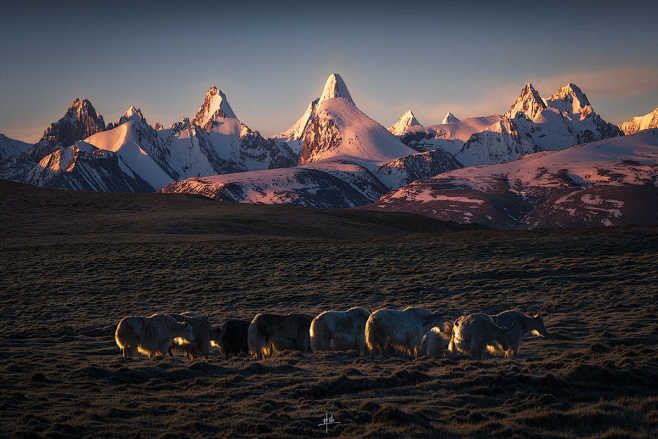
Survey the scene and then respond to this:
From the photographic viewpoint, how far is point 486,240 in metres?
42.2

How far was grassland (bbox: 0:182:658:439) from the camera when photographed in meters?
10.4

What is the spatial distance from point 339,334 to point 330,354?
0.64 metres

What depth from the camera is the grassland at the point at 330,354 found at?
10.4 meters

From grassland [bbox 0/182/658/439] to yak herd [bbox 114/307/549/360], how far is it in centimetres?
65

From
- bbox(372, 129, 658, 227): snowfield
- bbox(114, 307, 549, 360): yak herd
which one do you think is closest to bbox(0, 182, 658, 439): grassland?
bbox(114, 307, 549, 360): yak herd

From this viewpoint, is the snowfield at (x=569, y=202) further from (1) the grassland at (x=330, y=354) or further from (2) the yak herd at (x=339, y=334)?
(2) the yak herd at (x=339, y=334)

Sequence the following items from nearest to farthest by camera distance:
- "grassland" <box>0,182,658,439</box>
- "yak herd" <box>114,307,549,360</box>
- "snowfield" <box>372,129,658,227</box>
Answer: "grassland" <box>0,182,658,439</box> < "yak herd" <box>114,307,549,360</box> < "snowfield" <box>372,129,658,227</box>

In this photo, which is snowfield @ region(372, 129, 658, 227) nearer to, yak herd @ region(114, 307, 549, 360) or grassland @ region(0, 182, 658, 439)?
grassland @ region(0, 182, 658, 439)

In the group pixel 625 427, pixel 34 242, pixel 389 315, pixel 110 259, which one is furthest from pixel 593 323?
pixel 34 242

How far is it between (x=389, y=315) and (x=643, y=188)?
174m

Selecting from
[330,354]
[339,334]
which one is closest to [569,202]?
[339,334]

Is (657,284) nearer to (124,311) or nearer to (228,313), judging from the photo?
(228,313)

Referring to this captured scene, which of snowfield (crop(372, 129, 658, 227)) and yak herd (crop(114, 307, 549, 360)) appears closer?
yak herd (crop(114, 307, 549, 360))

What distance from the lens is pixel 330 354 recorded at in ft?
54.9
